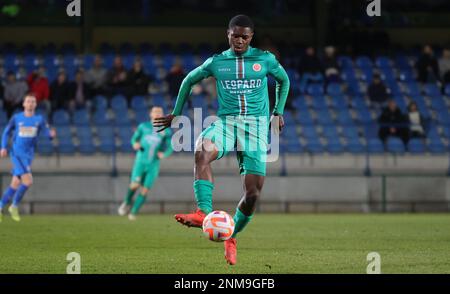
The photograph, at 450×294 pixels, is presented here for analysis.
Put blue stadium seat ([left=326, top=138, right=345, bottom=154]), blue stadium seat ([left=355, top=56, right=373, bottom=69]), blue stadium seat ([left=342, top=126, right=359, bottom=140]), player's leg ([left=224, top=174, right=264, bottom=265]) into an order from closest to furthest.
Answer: player's leg ([left=224, top=174, right=264, bottom=265])
blue stadium seat ([left=326, top=138, right=345, bottom=154])
blue stadium seat ([left=342, top=126, right=359, bottom=140])
blue stadium seat ([left=355, top=56, right=373, bottom=69])

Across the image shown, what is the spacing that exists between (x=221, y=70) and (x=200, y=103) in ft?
47.5

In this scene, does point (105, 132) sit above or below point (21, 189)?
above

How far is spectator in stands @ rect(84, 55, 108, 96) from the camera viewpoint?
82.0 feet

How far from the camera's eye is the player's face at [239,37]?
403 inches

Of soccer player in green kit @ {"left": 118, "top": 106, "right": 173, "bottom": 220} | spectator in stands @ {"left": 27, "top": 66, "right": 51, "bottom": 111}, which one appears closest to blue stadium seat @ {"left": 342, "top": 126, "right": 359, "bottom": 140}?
soccer player in green kit @ {"left": 118, "top": 106, "right": 173, "bottom": 220}

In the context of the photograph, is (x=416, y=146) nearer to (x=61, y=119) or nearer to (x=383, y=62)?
(x=383, y=62)

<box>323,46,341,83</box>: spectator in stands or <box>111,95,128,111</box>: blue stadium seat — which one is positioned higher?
<box>323,46,341,83</box>: spectator in stands

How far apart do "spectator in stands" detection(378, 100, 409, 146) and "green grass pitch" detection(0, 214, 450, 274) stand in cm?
521

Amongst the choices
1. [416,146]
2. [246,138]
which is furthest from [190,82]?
[416,146]

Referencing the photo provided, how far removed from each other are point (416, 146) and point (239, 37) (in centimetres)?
1497

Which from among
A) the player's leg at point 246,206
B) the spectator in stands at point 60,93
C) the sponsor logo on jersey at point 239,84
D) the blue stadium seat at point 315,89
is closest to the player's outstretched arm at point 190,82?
the sponsor logo on jersey at point 239,84

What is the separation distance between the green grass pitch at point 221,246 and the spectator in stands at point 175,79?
20.5 feet

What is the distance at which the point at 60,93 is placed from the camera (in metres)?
24.3

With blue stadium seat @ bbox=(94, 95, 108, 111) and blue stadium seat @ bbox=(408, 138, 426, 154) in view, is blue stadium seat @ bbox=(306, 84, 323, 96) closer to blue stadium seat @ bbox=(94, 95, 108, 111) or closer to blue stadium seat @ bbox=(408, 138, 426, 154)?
blue stadium seat @ bbox=(408, 138, 426, 154)
